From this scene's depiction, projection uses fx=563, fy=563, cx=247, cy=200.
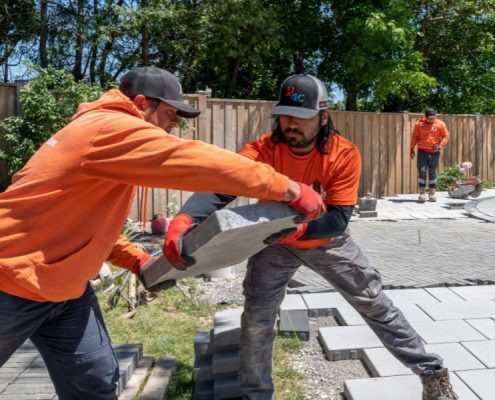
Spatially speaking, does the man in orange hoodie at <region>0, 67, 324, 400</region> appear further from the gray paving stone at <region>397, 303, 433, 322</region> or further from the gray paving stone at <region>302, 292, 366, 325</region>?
the gray paving stone at <region>397, 303, 433, 322</region>

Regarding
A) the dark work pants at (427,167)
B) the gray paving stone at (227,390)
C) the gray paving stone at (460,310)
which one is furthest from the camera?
the dark work pants at (427,167)

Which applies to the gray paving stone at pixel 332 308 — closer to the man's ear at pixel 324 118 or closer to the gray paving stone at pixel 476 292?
the gray paving stone at pixel 476 292

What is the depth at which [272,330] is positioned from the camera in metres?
3.32

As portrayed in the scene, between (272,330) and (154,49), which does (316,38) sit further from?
(272,330)

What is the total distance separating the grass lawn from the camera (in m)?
3.83

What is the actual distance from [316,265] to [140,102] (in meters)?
1.51

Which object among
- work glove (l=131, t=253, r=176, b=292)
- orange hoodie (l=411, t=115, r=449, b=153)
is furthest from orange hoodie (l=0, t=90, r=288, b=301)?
orange hoodie (l=411, t=115, r=449, b=153)

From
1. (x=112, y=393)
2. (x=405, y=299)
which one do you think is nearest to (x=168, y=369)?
(x=112, y=393)

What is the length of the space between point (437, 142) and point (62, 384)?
11950mm

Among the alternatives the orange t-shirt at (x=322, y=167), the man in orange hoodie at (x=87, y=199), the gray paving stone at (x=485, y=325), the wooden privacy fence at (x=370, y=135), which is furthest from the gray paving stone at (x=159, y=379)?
the wooden privacy fence at (x=370, y=135)

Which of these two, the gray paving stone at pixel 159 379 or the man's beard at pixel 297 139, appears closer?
the man's beard at pixel 297 139

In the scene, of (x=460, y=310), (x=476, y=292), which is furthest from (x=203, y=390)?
(x=476, y=292)

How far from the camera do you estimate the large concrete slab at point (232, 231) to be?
223cm

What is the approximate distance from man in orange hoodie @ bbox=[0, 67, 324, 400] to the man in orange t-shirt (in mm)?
903
